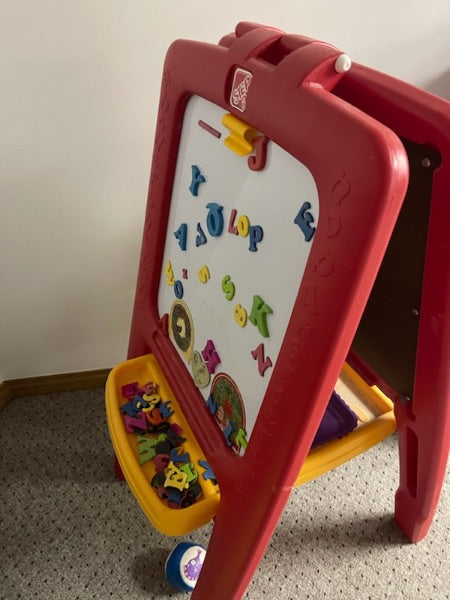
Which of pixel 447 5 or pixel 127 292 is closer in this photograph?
pixel 447 5

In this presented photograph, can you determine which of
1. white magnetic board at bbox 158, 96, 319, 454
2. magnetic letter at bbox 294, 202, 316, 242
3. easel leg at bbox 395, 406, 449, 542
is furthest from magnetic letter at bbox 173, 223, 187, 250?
easel leg at bbox 395, 406, 449, 542

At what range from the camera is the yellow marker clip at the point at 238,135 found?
60 centimetres

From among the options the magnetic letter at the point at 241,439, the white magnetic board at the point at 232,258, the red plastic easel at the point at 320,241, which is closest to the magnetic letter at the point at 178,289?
the white magnetic board at the point at 232,258

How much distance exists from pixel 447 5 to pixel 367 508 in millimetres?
942

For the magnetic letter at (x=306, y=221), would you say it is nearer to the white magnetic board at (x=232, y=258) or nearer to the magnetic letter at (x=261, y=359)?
the white magnetic board at (x=232, y=258)

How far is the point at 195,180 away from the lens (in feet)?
2.38

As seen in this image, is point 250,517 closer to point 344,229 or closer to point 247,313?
point 247,313

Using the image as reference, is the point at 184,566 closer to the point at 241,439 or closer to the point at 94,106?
the point at 241,439

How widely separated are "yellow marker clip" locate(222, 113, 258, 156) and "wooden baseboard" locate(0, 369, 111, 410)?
31.9 inches

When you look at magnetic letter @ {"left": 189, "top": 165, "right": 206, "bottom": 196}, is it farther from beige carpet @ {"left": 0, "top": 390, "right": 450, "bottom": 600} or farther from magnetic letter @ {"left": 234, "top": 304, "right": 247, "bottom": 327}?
beige carpet @ {"left": 0, "top": 390, "right": 450, "bottom": 600}

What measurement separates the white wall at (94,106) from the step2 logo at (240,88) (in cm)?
34

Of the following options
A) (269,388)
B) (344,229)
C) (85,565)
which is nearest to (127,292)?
(85,565)

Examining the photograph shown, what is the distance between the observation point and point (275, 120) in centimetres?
53

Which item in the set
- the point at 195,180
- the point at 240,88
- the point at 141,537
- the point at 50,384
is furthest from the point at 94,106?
the point at 141,537
